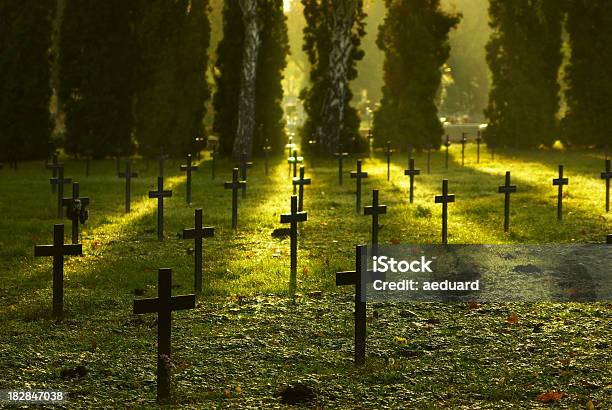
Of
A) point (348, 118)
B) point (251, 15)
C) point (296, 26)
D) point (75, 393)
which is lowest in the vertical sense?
point (75, 393)

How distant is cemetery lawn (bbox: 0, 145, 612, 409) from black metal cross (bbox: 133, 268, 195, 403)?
0.52ft

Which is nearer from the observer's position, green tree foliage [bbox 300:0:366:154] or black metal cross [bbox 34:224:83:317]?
black metal cross [bbox 34:224:83:317]

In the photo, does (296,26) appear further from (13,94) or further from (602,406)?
(602,406)

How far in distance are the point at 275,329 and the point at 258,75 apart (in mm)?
28929

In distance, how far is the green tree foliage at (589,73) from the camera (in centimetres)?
3925

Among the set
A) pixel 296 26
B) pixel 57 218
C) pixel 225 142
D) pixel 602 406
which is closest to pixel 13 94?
pixel 225 142

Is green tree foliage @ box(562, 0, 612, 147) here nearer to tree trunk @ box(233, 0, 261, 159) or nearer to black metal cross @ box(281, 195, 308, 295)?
tree trunk @ box(233, 0, 261, 159)

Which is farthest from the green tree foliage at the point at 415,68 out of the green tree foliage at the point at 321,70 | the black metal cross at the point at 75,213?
the black metal cross at the point at 75,213

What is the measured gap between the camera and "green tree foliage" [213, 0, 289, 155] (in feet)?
120

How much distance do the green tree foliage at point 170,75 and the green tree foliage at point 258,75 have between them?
783mm

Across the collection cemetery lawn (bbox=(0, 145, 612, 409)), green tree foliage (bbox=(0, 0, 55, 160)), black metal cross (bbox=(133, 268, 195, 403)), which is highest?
green tree foliage (bbox=(0, 0, 55, 160))

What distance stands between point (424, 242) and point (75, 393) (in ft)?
27.7

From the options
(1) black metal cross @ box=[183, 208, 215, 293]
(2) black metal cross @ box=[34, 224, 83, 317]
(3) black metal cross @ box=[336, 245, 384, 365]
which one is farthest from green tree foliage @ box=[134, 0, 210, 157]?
(3) black metal cross @ box=[336, 245, 384, 365]

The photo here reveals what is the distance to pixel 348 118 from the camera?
39.5 meters
